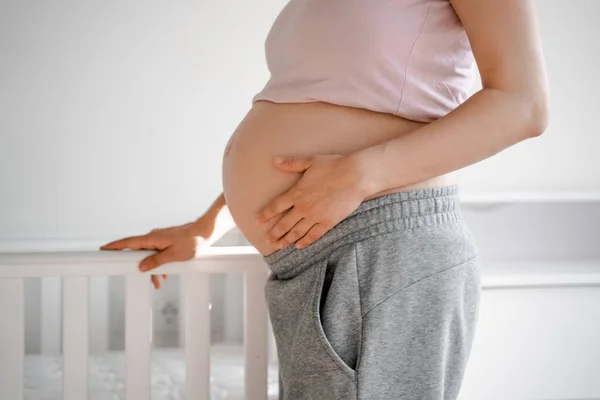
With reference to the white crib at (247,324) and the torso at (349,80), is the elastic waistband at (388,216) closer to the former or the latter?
the torso at (349,80)

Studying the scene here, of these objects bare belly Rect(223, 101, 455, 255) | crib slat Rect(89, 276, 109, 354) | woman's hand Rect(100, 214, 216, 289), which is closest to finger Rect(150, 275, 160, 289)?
woman's hand Rect(100, 214, 216, 289)

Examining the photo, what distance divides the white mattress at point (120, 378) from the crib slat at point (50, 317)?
217 mm

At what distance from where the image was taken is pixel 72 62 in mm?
2043

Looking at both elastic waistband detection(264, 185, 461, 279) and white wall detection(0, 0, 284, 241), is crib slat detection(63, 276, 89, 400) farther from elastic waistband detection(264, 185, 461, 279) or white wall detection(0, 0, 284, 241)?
white wall detection(0, 0, 284, 241)

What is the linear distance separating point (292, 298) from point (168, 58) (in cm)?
145

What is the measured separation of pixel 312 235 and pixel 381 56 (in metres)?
0.19

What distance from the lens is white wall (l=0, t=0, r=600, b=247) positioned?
203 centimetres

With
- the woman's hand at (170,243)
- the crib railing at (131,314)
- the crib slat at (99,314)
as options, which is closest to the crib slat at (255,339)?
the crib railing at (131,314)

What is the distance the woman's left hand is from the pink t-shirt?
0.23 ft

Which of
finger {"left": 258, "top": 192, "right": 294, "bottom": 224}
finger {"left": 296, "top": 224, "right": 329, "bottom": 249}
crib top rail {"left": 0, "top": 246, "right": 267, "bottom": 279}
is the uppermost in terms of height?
finger {"left": 258, "top": 192, "right": 294, "bottom": 224}

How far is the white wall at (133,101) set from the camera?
203 cm

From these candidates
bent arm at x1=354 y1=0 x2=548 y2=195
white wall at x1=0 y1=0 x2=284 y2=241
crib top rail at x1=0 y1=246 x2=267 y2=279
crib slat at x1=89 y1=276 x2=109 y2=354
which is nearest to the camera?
bent arm at x1=354 y1=0 x2=548 y2=195

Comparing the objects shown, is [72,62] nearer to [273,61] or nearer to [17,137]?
[17,137]

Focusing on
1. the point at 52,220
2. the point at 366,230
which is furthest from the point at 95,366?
the point at 366,230
